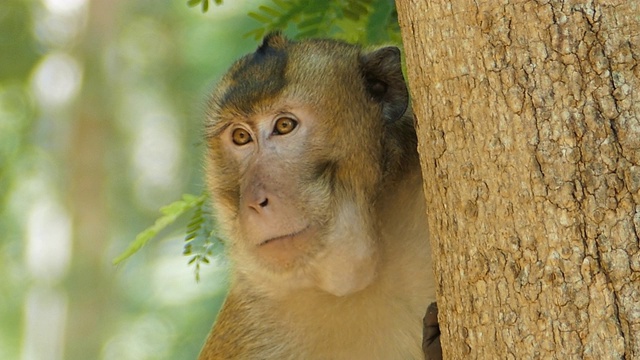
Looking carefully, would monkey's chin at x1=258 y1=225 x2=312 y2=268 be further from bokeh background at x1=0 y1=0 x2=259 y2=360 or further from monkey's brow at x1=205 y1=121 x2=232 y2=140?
bokeh background at x1=0 y1=0 x2=259 y2=360

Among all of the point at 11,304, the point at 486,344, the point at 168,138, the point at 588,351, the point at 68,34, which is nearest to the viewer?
the point at 588,351

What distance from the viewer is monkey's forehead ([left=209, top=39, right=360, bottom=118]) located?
3133 millimetres

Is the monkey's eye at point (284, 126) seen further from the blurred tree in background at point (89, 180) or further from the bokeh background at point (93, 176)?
the bokeh background at point (93, 176)

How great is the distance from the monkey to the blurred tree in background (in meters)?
6.58

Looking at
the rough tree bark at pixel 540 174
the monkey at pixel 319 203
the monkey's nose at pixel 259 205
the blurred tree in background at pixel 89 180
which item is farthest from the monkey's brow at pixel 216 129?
the blurred tree in background at pixel 89 180

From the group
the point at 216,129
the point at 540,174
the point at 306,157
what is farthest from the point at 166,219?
the point at 540,174

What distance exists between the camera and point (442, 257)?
2.08 metres

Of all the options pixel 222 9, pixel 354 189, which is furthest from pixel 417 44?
pixel 222 9

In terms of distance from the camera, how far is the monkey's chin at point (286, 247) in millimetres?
2668

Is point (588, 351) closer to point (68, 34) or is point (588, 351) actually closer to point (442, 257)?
point (442, 257)

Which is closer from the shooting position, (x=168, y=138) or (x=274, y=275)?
(x=274, y=275)

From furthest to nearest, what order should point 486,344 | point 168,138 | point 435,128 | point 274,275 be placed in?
point 168,138 < point 274,275 < point 435,128 < point 486,344

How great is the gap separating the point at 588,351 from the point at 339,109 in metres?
1.47

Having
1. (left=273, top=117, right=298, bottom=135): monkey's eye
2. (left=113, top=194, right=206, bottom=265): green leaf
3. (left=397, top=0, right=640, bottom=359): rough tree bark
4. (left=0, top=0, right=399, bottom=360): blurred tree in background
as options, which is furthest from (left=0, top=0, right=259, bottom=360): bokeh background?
(left=397, top=0, right=640, bottom=359): rough tree bark
